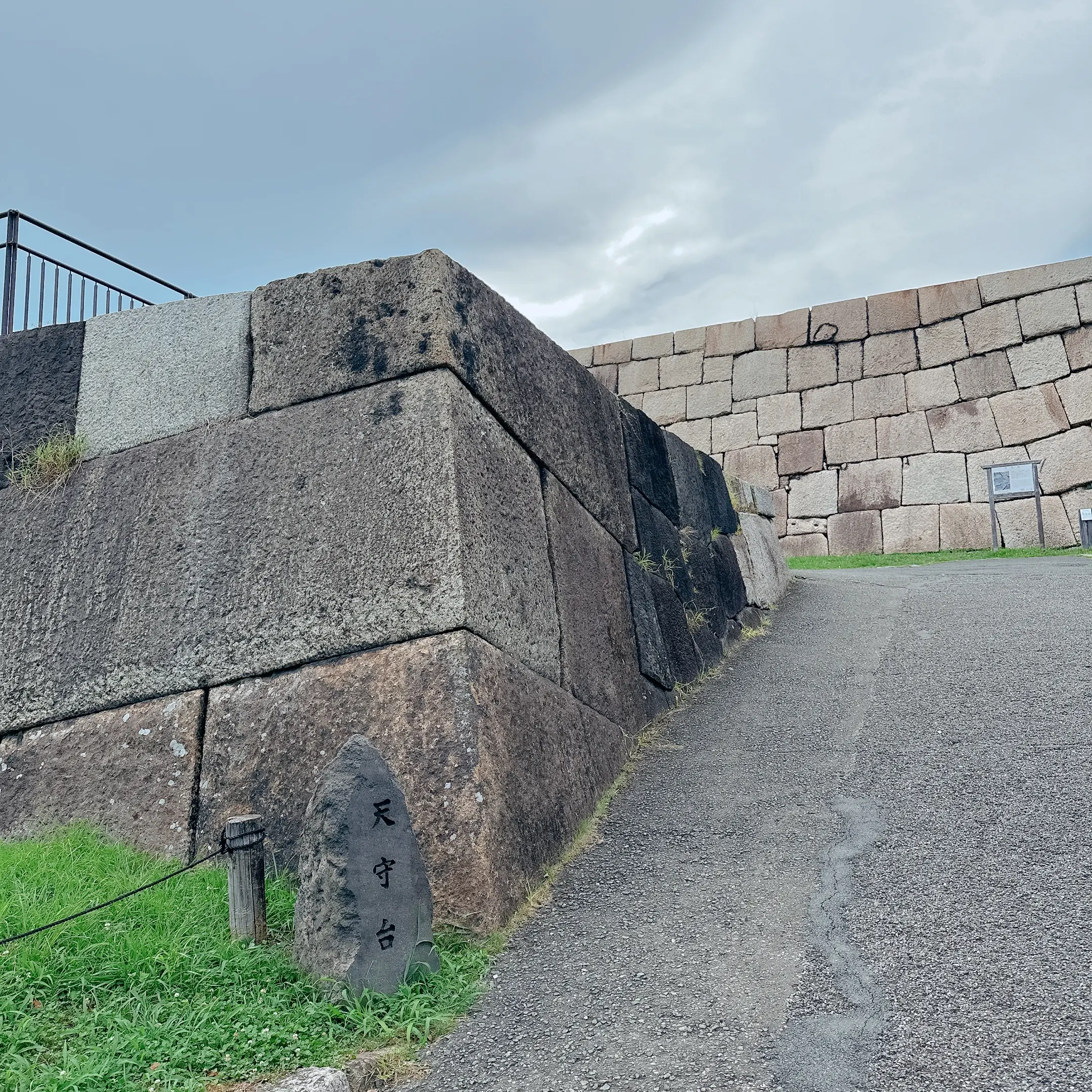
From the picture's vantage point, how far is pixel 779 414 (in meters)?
13.5

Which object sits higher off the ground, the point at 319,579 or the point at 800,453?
the point at 800,453

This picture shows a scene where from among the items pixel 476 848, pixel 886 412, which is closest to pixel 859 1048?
pixel 476 848

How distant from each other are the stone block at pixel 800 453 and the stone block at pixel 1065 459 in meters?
2.75

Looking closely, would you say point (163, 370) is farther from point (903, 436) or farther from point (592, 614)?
point (903, 436)

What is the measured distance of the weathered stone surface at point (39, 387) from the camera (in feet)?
14.3

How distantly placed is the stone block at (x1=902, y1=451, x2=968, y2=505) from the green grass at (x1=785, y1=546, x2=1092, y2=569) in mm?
784

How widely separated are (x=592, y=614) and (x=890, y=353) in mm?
10142

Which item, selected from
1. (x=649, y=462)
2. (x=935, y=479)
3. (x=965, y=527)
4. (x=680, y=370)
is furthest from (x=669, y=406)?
(x=649, y=462)

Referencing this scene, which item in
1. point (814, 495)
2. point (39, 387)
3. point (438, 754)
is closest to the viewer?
point (438, 754)

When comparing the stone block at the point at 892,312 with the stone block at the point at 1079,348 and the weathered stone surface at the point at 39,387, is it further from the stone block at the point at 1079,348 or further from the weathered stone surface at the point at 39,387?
the weathered stone surface at the point at 39,387

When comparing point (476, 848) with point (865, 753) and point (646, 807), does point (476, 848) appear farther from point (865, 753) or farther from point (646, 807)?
point (865, 753)

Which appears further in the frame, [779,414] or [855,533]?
[779,414]

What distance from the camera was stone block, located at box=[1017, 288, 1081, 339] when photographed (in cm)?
1142

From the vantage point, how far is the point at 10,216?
543 centimetres
